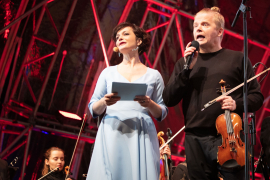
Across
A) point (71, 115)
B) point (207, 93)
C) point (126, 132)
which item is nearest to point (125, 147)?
point (126, 132)

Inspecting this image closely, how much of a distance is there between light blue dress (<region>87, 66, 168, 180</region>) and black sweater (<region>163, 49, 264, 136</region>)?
0.29 meters

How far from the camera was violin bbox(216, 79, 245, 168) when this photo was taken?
1.53 metres

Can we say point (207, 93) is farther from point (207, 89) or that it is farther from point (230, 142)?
point (230, 142)

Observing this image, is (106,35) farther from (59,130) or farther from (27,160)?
(27,160)

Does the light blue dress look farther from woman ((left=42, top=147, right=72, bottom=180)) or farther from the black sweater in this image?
woman ((left=42, top=147, right=72, bottom=180))

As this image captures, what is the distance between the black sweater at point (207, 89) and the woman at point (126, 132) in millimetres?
245

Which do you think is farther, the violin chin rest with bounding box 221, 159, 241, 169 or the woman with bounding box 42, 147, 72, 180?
the woman with bounding box 42, 147, 72, 180

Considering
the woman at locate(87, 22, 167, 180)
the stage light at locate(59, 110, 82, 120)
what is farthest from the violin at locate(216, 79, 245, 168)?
the stage light at locate(59, 110, 82, 120)

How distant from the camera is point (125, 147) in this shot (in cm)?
194

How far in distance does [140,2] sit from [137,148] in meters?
4.90

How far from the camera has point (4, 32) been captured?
4828 millimetres

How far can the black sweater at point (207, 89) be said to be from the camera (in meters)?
1.74

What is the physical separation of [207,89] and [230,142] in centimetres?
40

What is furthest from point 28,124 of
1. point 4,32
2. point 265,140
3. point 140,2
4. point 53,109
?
point 265,140
